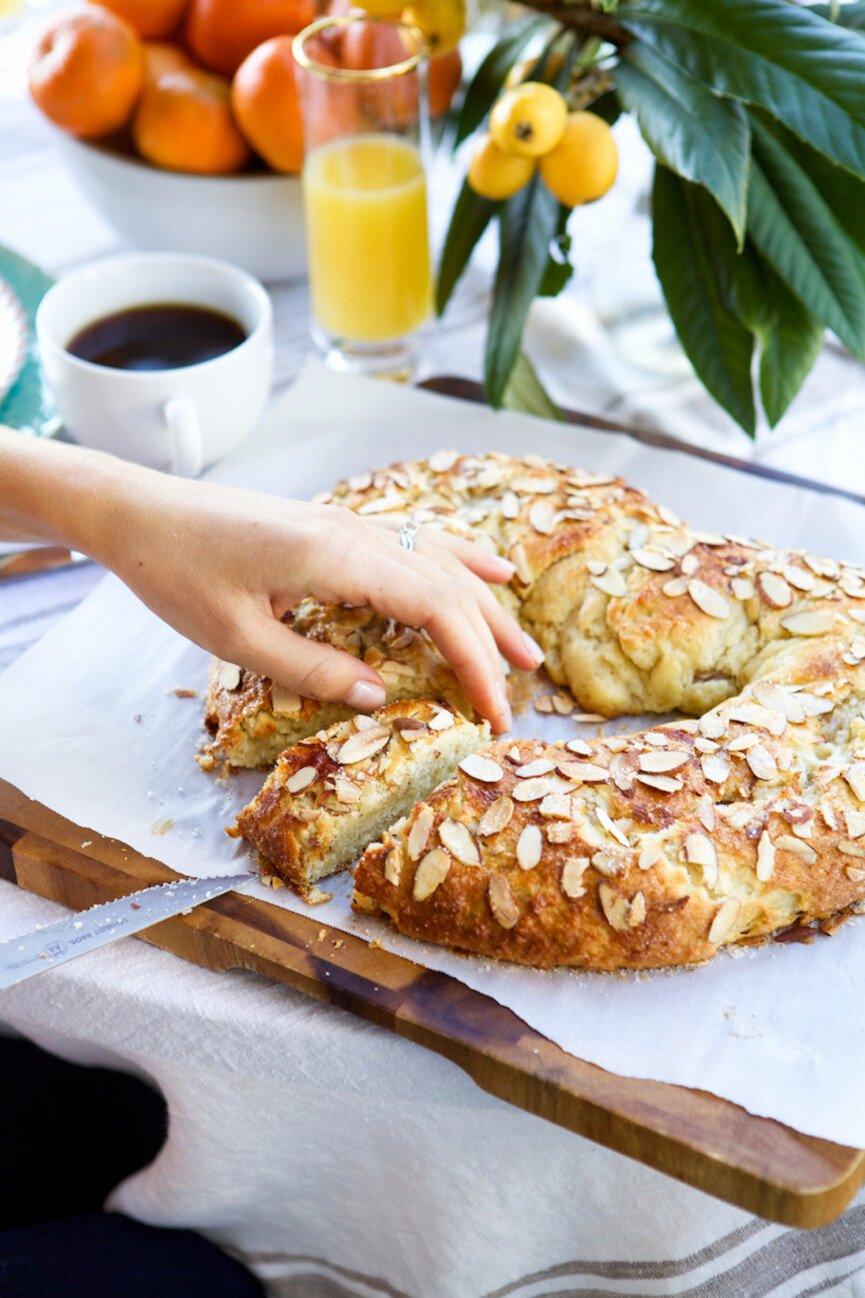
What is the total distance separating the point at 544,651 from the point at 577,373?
29.2 inches

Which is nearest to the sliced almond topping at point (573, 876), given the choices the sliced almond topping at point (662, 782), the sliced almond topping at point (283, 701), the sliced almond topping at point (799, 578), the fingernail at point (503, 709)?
the sliced almond topping at point (662, 782)

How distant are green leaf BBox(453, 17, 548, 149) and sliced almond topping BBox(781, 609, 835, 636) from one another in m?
0.94

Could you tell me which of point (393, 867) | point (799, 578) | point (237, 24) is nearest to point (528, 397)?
point (799, 578)

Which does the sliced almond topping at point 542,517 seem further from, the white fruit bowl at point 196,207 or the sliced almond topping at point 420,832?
the white fruit bowl at point 196,207

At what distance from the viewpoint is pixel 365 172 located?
1875mm

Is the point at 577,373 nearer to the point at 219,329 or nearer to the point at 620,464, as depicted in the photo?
the point at 620,464

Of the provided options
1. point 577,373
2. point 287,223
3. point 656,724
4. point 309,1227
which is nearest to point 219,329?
point 287,223

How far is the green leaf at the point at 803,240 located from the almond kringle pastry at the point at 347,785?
2.28ft

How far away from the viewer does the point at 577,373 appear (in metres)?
2.08

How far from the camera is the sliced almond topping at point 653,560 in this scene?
1463mm

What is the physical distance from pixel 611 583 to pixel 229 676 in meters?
0.44

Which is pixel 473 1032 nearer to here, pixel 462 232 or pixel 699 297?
pixel 699 297

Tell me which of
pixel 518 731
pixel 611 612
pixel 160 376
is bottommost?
pixel 518 731

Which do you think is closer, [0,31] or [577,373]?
[577,373]
